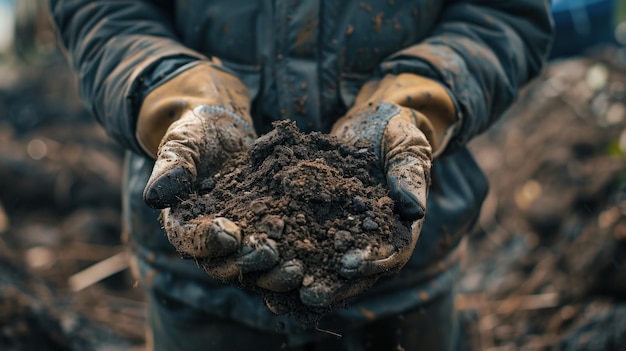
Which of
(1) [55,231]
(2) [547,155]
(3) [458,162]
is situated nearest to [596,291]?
(3) [458,162]

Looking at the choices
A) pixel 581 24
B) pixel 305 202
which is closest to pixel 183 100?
pixel 305 202

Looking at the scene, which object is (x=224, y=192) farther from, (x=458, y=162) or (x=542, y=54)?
(x=542, y=54)

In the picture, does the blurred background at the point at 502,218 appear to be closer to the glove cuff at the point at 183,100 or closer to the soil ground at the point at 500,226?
the soil ground at the point at 500,226

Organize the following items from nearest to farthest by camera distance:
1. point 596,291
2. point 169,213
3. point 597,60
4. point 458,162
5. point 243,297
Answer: point 169,213, point 243,297, point 458,162, point 596,291, point 597,60

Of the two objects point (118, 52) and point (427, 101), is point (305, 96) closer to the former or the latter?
point (427, 101)

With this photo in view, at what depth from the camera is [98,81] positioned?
67.4 inches

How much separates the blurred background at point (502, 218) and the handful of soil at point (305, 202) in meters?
1.00

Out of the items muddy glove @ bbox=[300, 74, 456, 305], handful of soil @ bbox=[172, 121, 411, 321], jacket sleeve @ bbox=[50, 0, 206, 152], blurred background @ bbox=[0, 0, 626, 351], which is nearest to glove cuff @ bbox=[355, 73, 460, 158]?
muddy glove @ bbox=[300, 74, 456, 305]

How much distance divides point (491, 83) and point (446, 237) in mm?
385

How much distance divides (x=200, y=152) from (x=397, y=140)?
1.28 feet

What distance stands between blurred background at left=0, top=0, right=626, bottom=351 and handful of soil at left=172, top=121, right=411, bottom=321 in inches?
39.4

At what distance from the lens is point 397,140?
4.58 ft

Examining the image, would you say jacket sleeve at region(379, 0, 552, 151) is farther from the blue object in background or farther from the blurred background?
the blue object in background

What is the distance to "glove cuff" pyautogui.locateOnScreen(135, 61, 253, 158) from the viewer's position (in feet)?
5.00
